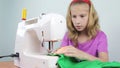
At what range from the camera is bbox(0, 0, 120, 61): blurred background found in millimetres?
1199

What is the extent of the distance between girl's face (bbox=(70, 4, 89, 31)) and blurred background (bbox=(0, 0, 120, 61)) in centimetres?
26

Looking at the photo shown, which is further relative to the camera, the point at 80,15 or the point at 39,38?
the point at 39,38

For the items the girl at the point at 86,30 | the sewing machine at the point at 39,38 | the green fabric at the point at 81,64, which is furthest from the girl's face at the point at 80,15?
the green fabric at the point at 81,64

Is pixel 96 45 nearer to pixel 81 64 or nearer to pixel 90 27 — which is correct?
pixel 90 27

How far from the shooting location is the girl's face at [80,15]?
0.98 metres

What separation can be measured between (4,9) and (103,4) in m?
1.29

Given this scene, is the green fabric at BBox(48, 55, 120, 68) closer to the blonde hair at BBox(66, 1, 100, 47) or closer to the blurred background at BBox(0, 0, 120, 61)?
the blonde hair at BBox(66, 1, 100, 47)

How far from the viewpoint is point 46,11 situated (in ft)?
5.64

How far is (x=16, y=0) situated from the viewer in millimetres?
2188

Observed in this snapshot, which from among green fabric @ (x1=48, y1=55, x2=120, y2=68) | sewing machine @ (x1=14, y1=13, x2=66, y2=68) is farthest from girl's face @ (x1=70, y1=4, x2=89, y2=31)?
green fabric @ (x1=48, y1=55, x2=120, y2=68)

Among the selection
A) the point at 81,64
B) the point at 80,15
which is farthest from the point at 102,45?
the point at 81,64

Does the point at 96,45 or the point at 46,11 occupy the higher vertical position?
the point at 46,11

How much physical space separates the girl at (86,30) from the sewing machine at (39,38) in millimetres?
63

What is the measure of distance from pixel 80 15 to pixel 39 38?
0.90 feet
